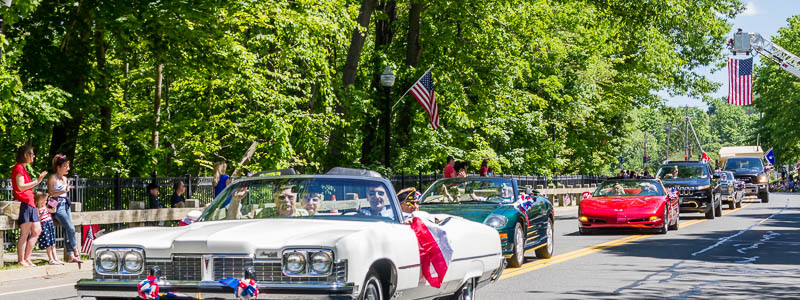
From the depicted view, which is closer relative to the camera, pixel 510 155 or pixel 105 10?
pixel 105 10

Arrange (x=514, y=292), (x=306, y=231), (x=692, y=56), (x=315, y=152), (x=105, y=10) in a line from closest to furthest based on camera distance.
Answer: (x=306, y=231)
(x=514, y=292)
(x=105, y=10)
(x=315, y=152)
(x=692, y=56)

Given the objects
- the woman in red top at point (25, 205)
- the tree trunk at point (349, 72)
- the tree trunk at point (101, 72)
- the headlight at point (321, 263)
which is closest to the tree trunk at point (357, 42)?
the tree trunk at point (349, 72)

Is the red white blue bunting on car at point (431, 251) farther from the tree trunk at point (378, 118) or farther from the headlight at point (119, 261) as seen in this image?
the tree trunk at point (378, 118)

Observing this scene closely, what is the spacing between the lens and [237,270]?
22.2 feet

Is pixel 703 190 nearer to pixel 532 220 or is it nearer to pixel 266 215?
pixel 532 220

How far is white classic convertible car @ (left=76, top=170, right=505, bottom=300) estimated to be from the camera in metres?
6.74

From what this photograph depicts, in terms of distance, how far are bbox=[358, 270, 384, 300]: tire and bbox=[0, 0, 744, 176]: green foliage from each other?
11743 mm

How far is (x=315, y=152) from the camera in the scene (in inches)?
1315

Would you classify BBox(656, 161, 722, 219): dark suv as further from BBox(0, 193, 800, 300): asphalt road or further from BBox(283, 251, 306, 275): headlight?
BBox(283, 251, 306, 275): headlight

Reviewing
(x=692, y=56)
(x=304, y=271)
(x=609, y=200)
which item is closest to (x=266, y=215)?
(x=304, y=271)

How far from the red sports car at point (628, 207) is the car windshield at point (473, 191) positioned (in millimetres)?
7437

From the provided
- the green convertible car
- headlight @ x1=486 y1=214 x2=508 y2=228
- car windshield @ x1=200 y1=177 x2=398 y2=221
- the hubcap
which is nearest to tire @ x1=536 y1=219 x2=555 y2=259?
the green convertible car

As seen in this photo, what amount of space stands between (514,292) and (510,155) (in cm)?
3271

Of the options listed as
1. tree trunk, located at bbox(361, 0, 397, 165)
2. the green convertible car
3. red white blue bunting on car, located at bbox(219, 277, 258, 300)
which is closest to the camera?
red white blue bunting on car, located at bbox(219, 277, 258, 300)
